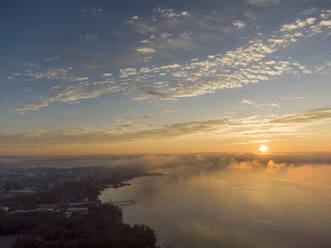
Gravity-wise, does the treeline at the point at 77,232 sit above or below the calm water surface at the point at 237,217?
above

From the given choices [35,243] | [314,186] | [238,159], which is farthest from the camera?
[238,159]

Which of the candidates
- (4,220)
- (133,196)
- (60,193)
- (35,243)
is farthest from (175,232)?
(60,193)

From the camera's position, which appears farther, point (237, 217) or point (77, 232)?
point (237, 217)

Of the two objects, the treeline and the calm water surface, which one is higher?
the treeline

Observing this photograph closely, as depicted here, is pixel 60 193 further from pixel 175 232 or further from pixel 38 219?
pixel 175 232

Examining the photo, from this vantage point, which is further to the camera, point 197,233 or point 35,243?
point 197,233

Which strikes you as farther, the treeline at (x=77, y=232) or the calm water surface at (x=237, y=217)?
the calm water surface at (x=237, y=217)

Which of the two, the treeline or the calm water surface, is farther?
the calm water surface

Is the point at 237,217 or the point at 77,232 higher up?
the point at 77,232
